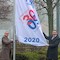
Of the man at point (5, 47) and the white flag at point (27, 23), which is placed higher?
the white flag at point (27, 23)

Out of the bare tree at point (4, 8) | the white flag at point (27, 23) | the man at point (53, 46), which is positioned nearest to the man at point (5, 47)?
the man at point (53, 46)

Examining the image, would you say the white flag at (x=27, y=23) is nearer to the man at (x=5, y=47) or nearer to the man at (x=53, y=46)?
the man at (x=53, y=46)

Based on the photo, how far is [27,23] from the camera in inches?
467

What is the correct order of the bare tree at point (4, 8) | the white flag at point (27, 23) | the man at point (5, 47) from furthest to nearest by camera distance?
the bare tree at point (4, 8) < the man at point (5, 47) < the white flag at point (27, 23)

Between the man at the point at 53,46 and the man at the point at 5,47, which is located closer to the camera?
the man at the point at 53,46

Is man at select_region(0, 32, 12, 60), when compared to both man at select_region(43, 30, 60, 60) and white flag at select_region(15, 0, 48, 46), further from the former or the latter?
white flag at select_region(15, 0, 48, 46)

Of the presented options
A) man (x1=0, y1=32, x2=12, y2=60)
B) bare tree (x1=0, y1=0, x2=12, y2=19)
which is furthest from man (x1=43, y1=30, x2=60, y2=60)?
bare tree (x1=0, y1=0, x2=12, y2=19)

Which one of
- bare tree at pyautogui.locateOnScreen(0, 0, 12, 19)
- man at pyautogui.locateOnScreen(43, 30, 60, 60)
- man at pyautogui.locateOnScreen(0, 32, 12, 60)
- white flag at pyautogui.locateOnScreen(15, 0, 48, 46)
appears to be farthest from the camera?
bare tree at pyautogui.locateOnScreen(0, 0, 12, 19)

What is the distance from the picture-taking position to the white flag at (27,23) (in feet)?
38.9

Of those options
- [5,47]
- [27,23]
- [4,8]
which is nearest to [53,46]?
[5,47]

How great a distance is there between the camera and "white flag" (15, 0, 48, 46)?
11.9 meters

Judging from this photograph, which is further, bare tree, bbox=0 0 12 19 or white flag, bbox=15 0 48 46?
bare tree, bbox=0 0 12 19

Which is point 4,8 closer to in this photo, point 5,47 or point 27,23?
point 5,47

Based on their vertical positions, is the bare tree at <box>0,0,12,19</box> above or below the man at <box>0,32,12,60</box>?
above
